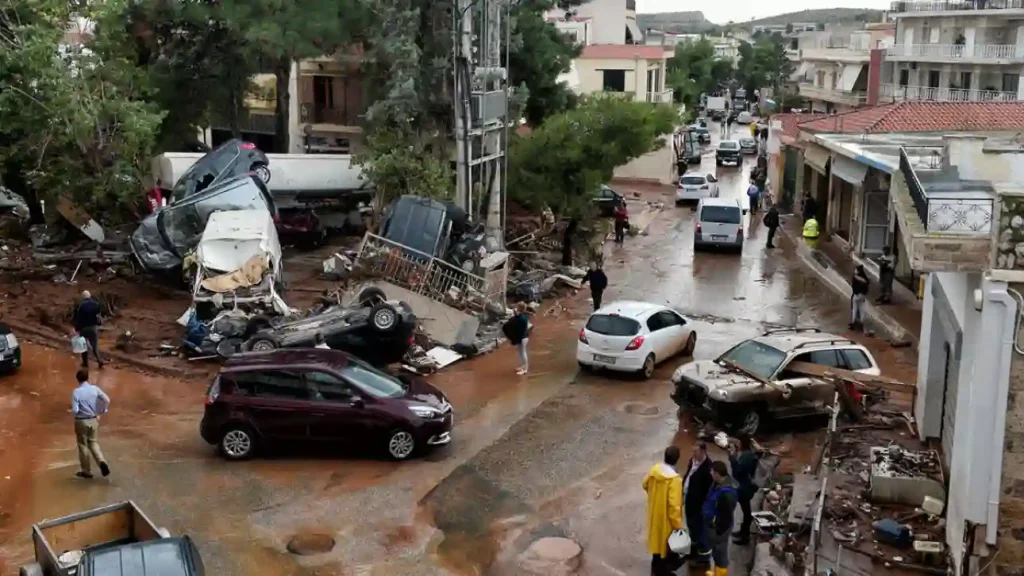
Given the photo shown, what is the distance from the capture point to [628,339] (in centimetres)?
1864

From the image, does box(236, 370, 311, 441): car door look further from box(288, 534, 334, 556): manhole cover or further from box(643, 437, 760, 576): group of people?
box(643, 437, 760, 576): group of people

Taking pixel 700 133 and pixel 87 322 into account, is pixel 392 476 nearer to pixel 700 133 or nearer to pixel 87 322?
pixel 87 322

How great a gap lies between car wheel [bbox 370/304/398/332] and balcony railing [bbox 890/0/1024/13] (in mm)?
49933

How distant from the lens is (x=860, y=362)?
1694cm

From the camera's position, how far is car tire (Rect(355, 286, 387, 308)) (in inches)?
789

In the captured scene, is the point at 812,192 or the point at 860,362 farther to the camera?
the point at 812,192

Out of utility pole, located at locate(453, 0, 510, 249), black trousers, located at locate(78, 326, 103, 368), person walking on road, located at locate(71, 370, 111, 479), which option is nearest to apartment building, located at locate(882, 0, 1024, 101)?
utility pole, located at locate(453, 0, 510, 249)

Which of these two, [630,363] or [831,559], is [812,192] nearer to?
[630,363]

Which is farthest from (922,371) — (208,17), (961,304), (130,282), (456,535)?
(208,17)

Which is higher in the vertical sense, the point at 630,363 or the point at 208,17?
the point at 208,17

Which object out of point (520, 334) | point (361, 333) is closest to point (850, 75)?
point (520, 334)

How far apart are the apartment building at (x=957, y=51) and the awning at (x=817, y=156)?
2355cm

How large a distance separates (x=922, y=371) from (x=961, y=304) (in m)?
4.44

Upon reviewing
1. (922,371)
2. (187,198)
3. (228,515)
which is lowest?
(228,515)
